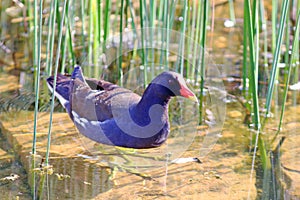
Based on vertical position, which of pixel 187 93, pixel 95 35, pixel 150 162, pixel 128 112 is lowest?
pixel 150 162

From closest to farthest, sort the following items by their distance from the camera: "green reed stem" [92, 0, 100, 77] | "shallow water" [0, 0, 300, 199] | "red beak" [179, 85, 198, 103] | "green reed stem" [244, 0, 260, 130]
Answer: "red beak" [179, 85, 198, 103] → "shallow water" [0, 0, 300, 199] → "green reed stem" [244, 0, 260, 130] → "green reed stem" [92, 0, 100, 77]

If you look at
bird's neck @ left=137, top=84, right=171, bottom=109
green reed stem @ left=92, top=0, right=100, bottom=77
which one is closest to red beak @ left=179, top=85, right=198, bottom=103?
bird's neck @ left=137, top=84, right=171, bottom=109

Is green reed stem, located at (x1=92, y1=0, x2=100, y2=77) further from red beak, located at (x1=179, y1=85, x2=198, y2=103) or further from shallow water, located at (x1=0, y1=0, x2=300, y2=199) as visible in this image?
red beak, located at (x1=179, y1=85, x2=198, y2=103)

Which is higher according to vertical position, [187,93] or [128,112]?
[187,93]

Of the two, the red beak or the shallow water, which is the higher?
the red beak

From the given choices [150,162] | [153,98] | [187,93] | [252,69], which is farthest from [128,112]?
[252,69]

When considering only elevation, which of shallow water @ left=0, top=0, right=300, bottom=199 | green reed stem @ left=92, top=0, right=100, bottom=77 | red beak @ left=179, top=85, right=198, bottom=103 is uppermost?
green reed stem @ left=92, top=0, right=100, bottom=77

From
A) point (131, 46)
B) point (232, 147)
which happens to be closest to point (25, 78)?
point (131, 46)

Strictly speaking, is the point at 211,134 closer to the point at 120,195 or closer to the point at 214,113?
the point at 214,113

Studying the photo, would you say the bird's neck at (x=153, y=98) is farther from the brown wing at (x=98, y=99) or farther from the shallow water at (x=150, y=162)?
the shallow water at (x=150, y=162)

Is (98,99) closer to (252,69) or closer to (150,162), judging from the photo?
(150,162)

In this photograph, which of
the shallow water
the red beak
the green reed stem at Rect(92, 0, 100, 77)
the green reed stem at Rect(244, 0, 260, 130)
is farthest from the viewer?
the green reed stem at Rect(92, 0, 100, 77)

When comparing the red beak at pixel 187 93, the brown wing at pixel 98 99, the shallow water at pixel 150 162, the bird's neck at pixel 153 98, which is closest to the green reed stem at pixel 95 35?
the shallow water at pixel 150 162

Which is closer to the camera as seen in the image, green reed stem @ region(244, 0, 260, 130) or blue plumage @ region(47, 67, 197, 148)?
blue plumage @ region(47, 67, 197, 148)
